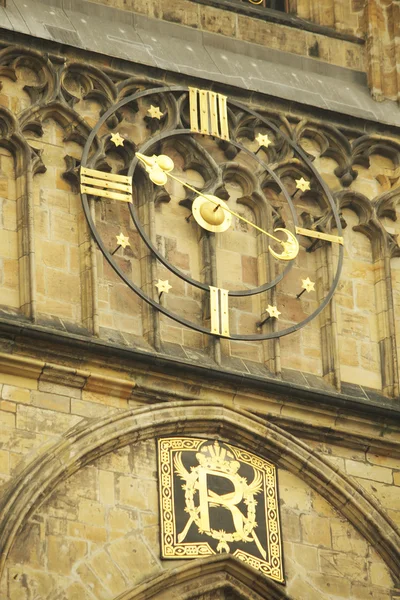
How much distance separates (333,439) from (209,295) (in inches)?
55.5

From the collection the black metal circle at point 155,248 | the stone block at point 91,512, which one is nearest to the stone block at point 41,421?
the stone block at point 91,512

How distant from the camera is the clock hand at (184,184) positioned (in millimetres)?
25297

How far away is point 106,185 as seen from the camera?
25094 mm

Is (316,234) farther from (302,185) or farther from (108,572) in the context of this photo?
(108,572)

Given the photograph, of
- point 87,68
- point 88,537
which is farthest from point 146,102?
point 88,537

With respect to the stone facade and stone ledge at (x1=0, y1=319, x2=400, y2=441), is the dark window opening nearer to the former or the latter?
the stone facade

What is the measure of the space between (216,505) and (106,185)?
8.56 ft

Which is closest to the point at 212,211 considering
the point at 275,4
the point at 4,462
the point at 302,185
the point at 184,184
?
the point at 184,184

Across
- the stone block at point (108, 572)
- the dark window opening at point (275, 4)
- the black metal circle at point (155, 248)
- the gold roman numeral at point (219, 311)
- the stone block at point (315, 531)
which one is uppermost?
the dark window opening at point (275, 4)

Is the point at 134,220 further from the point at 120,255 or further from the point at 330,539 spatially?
the point at 330,539

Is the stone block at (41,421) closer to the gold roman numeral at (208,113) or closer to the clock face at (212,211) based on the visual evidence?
the clock face at (212,211)

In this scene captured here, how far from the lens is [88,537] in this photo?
23.6 metres

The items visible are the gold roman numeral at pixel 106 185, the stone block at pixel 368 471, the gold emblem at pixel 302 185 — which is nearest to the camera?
the stone block at pixel 368 471

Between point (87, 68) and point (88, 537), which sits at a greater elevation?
point (87, 68)
